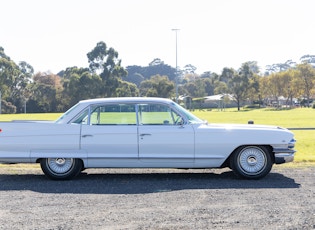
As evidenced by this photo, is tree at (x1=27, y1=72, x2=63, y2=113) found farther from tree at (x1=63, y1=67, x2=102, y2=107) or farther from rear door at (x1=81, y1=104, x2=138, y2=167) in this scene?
rear door at (x1=81, y1=104, x2=138, y2=167)

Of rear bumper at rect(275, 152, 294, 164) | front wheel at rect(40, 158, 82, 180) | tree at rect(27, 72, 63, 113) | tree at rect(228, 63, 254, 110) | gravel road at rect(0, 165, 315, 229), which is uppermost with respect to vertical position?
tree at rect(228, 63, 254, 110)

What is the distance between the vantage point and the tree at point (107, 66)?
276 feet

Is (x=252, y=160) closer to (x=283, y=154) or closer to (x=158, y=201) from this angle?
(x=283, y=154)

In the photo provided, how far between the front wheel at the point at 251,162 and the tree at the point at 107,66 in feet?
250

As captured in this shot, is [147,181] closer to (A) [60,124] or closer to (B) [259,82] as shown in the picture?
(A) [60,124]

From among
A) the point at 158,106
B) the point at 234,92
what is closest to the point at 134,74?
the point at 234,92

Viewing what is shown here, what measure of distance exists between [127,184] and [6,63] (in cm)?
8936

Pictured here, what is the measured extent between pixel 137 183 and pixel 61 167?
147cm

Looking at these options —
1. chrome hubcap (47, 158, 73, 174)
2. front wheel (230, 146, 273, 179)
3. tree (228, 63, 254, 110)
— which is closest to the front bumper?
front wheel (230, 146, 273, 179)

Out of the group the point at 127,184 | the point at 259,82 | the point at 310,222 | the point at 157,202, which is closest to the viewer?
the point at 310,222

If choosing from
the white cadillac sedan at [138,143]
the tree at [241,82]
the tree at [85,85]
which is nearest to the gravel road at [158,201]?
the white cadillac sedan at [138,143]

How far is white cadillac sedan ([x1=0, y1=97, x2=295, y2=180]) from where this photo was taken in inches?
322

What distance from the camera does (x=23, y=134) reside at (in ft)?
27.2

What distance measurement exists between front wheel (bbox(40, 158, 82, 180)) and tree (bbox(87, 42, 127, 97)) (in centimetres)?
7573
